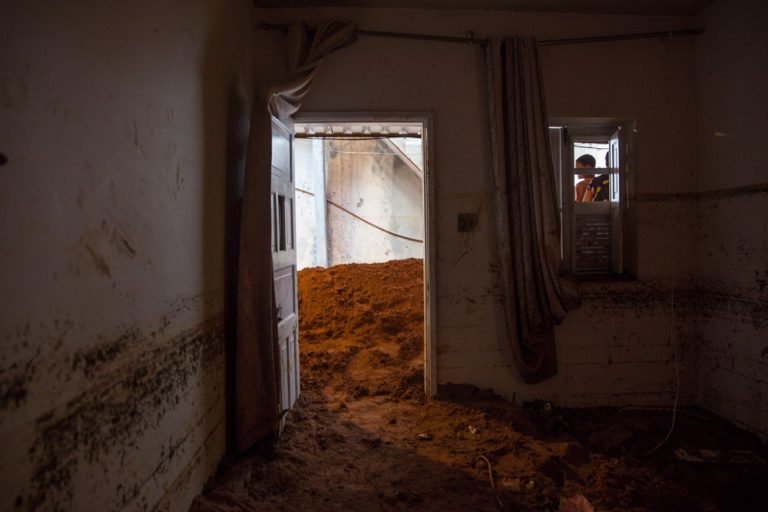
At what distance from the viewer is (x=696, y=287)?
3113mm

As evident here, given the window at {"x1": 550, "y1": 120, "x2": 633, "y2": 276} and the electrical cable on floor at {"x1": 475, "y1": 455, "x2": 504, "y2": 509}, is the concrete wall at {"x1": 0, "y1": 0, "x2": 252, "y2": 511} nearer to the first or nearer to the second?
the electrical cable on floor at {"x1": 475, "y1": 455, "x2": 504, "y2": 509}

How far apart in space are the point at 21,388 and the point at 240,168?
175 cm

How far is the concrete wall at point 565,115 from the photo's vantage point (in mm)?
3004

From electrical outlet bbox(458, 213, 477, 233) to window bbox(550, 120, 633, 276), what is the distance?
0.75 meters

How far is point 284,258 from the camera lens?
284cm

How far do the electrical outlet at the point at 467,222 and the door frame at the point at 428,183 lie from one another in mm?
188

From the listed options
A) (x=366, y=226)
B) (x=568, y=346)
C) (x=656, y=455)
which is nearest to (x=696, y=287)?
(x=568, y=346)

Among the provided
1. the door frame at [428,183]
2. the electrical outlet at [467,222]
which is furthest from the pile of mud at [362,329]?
the electrical outlet at [467,222]

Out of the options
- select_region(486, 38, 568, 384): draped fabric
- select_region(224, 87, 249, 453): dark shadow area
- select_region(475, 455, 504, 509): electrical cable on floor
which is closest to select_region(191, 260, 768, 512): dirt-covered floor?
select_region(475, 455, 504, 509): electrical cable on floor

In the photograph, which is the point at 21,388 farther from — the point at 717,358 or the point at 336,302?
the point at 336,302

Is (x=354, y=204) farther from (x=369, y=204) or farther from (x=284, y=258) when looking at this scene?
(x=284, y=258)

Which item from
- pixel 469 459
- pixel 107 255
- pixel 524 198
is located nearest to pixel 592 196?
pixel 524 198

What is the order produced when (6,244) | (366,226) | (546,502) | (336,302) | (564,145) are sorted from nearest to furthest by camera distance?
1. (6,244)
2. (546,502)
3. (564,145)
4. (336,302)
5. (366,226)

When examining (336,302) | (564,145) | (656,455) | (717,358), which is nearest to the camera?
(656,455)
